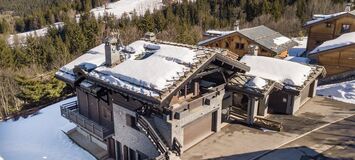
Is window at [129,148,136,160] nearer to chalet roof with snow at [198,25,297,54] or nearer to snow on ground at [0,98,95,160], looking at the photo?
snow on ground at [0,98,95,160]

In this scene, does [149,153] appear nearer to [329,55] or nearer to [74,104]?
[74,104]

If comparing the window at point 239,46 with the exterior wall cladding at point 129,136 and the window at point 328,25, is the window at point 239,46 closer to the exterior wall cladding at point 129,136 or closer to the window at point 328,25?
the window at point 328,25

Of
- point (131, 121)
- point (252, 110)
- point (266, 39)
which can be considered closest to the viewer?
point (131, 121)

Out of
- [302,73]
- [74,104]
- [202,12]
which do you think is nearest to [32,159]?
[74,104]

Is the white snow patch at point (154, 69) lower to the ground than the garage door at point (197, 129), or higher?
higher

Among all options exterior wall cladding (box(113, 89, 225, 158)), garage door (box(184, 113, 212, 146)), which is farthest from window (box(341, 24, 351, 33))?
garage door (box(184, 113, 212, 146))

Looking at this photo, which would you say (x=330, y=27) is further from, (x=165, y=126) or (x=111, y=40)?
(x=165, y=126)

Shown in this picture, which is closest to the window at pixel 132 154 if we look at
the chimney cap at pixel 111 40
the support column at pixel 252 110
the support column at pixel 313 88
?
the chimney cap at pixel 111 40

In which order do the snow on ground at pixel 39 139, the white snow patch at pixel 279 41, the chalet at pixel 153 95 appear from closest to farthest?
the chalet at pixel 153 95 → the snow on ground at pixel 39 139 → the white snow patch at pixel 279 41

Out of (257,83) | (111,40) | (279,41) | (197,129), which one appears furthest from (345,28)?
(111,40)
